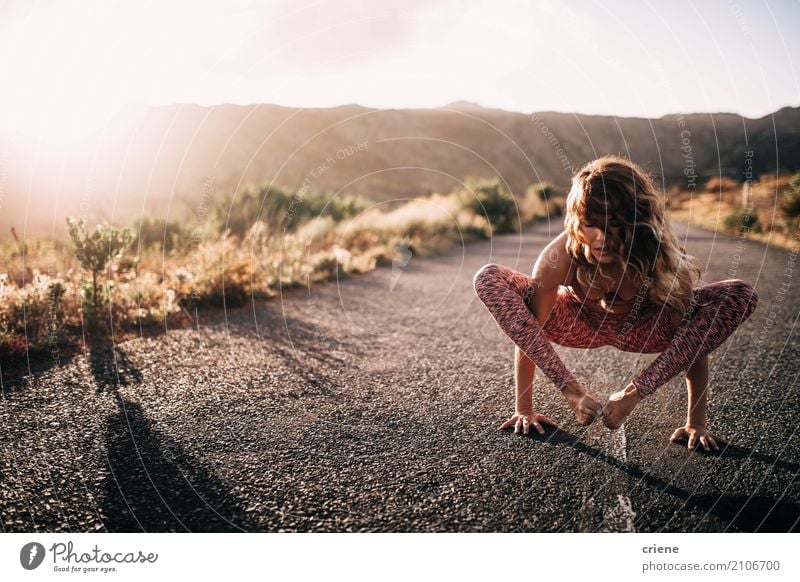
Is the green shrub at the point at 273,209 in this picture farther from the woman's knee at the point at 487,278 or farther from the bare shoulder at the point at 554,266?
the bare shoulder at the point at 554,266

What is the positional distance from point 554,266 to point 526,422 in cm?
77

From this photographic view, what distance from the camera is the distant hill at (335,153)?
15.5 meters

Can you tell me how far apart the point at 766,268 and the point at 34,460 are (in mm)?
9044

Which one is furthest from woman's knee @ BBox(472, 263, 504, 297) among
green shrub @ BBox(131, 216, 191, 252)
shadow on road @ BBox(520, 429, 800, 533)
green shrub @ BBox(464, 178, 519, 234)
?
green shrub @ BBox(464, 178, 519, 234)

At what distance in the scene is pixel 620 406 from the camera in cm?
216

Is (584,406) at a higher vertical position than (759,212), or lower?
lower

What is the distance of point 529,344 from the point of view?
2355mm

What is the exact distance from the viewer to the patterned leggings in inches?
89.1

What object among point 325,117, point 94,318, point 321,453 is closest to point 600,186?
point 321,453

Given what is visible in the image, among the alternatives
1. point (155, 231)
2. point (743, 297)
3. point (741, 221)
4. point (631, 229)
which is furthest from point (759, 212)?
point (631, 229)

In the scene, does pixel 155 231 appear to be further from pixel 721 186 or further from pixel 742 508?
pixel 721 186

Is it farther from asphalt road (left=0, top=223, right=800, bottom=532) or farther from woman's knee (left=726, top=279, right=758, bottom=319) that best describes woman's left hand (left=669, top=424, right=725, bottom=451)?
woman's knee (left=726, top=279, right=758, bottom=319)

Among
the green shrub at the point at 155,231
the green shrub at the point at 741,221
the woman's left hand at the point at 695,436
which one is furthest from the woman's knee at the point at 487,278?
the green shrub at the point at 741,221
